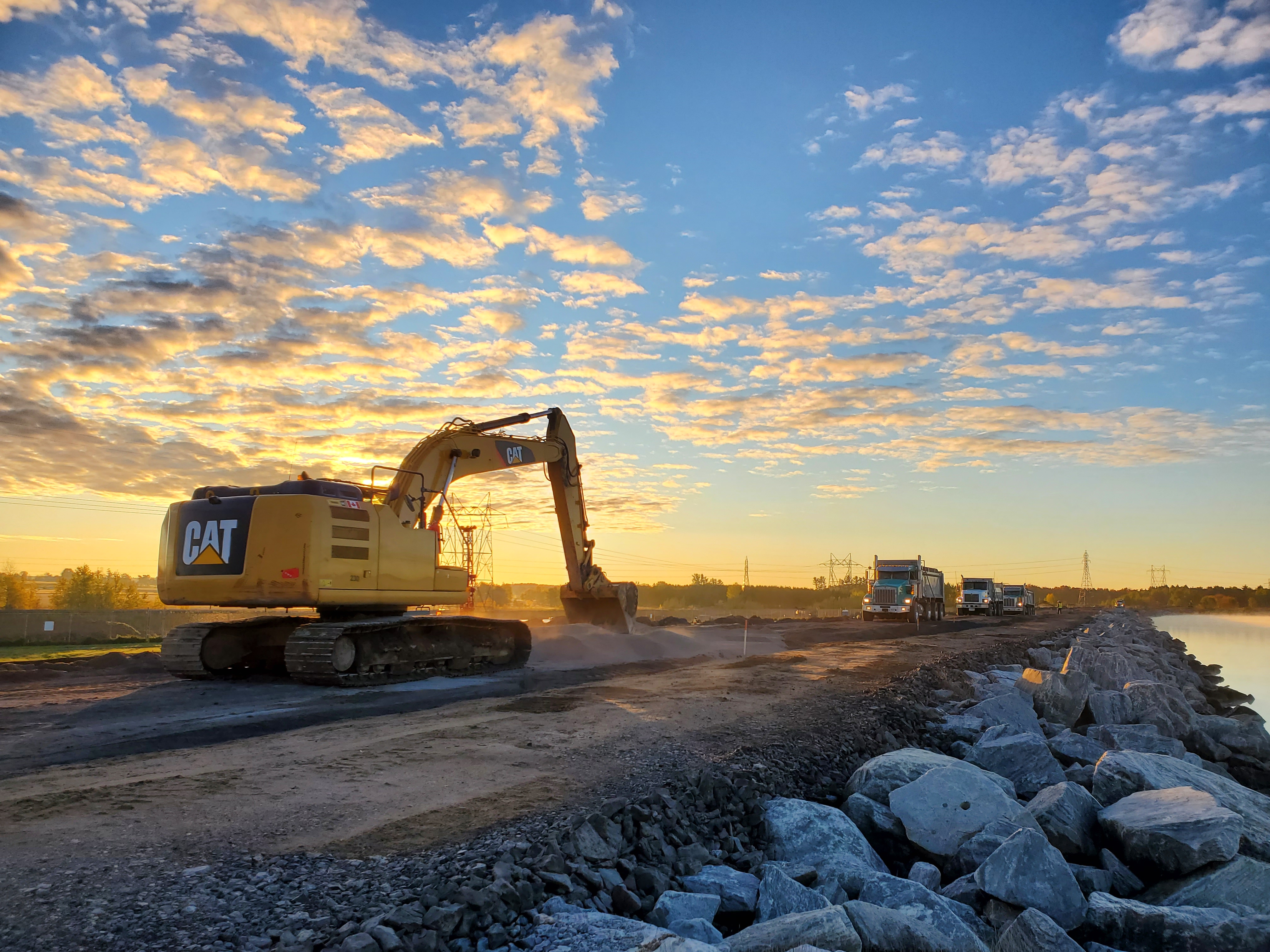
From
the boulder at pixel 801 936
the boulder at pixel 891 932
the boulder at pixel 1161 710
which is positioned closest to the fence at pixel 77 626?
the boulder at pixel 1161 710

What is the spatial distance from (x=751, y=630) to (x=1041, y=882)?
2779 centimetres

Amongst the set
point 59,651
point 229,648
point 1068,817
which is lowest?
point 59,651

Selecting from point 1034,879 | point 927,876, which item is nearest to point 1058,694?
point 927,876

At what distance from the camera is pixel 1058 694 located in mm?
13359

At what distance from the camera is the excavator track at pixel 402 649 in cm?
1320

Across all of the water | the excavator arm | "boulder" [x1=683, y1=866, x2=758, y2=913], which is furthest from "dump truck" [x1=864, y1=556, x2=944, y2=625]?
"boulder" [x1=683, y1=866, x2=758, y2=913]

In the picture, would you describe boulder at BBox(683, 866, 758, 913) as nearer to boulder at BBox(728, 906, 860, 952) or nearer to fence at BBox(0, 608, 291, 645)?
boulder at BBox(728, 906, 860, 952)

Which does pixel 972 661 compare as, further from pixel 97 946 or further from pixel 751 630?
pixel 97 946

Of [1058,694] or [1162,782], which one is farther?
[1058,694]

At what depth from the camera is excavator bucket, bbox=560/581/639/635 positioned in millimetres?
19781

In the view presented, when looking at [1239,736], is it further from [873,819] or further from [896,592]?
[896,592]

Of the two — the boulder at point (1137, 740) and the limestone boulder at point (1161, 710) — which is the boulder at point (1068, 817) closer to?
the boulder at point (1137, 740)

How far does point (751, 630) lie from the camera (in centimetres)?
3297

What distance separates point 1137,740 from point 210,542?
14.7 meters
